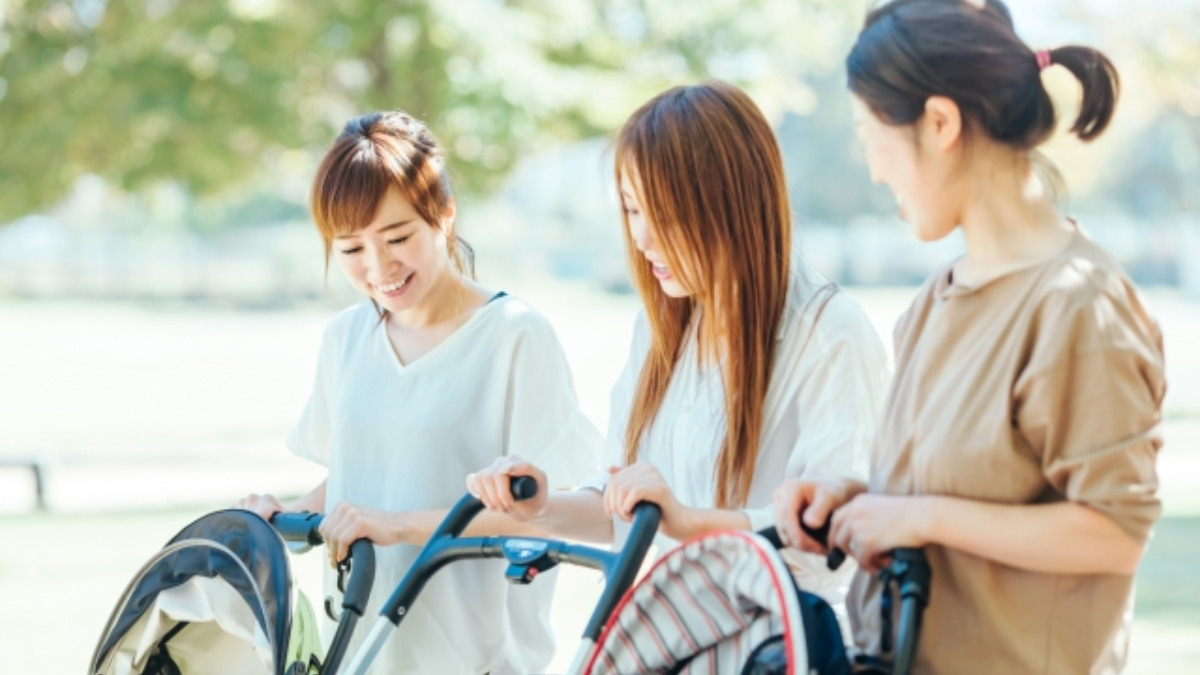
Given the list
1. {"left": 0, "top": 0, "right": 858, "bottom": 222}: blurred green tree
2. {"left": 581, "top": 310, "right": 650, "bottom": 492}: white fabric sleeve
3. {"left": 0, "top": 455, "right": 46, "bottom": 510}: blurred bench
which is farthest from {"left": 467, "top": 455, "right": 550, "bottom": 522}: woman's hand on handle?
{"left": 0, "top": 0, "right": 858, "bottom": 222}: blurred green tree

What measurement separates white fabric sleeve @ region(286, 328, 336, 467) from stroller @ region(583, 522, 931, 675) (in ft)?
4.12

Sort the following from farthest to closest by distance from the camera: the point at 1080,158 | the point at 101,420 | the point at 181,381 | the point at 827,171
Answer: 1. the point at 827,171
2. the point at 1080,158
3. the point at 181,381
4. the point at 101,420

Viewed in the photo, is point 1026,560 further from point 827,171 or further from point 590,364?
point 827,171

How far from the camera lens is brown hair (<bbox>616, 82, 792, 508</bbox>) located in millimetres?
2393

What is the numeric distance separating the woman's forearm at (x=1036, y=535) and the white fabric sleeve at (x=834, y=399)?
1.37 ft

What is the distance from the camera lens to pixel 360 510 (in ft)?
8.65

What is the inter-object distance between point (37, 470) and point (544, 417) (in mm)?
7637

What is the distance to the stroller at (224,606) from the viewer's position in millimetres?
2365

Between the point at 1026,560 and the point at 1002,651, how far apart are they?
13cm

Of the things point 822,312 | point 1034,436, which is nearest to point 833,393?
point 822,312

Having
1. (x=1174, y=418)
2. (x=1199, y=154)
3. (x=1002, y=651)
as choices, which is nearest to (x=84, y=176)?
(x=1174, y=418)

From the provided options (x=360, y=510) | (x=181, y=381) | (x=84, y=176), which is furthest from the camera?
(x=181, y=381)

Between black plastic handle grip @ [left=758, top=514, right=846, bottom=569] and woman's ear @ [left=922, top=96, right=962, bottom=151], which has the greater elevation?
woman's ear @ [left=922, top=96, right=962, bottom=151]

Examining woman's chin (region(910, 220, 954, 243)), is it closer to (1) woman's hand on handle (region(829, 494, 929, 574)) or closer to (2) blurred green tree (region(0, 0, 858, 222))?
(1) woman's hand on handle (region(829, 494, 929, 574))
